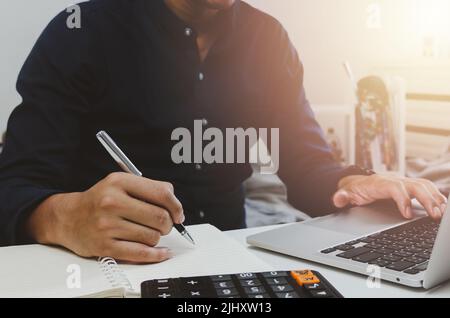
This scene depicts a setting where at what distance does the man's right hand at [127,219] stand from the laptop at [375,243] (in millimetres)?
121

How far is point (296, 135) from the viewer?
3.56 ft

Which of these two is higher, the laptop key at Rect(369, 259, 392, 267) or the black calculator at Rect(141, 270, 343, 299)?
the black calculator at Rect(141, 270, 343, 299)

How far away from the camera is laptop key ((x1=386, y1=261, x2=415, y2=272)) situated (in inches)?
19.8

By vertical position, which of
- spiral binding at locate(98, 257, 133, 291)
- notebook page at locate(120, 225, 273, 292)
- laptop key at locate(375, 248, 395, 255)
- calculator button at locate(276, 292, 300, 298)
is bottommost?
notebook page at locate(120, 225, 273, 292)

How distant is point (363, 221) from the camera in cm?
69

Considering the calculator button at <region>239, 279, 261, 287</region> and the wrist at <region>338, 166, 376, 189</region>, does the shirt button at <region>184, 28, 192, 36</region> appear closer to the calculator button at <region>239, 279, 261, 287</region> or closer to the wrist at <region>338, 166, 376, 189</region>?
the wrist at <region>338, 166, 376, 189</region>

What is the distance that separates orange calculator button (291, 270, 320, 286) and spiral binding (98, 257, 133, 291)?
5.8 inches

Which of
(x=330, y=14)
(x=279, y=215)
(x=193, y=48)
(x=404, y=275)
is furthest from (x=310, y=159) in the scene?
(x=404, y=275)

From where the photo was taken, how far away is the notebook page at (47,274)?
0.48 meters

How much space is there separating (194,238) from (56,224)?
16 centimetres
